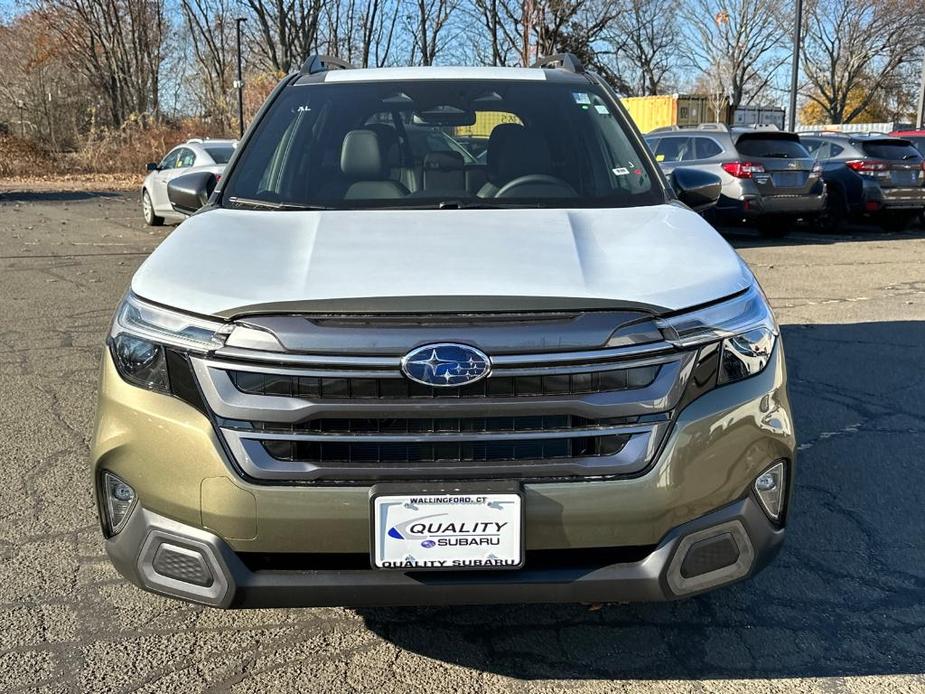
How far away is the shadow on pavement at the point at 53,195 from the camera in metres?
19.1

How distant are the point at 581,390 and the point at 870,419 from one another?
3218mm

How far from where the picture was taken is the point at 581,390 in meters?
2.07

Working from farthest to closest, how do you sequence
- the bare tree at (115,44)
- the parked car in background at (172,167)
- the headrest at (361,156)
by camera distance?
the bare tree at (115,44), the parked car in background at (172,167), the headrest at (361,156)

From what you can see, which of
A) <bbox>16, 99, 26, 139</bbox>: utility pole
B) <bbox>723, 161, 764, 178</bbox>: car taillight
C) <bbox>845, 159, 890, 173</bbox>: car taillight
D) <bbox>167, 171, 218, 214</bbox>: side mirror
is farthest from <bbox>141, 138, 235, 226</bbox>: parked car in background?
<bbox>16, 99, 26, 139</bbox>: utility pole

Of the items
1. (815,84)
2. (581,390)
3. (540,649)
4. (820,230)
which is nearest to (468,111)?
(581,390)

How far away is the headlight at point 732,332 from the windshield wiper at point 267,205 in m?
1.46

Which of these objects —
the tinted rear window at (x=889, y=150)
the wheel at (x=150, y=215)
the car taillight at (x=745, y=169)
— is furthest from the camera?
the wheel at (x=150, y=215)

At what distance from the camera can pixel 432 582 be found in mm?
2088

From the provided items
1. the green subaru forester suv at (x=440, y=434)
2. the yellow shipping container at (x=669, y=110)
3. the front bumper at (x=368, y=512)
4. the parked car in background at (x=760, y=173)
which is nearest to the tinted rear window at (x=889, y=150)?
the parked car in background at (x=760, y=173)

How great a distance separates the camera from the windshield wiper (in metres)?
3.06

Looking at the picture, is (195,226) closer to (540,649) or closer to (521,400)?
(521,400)

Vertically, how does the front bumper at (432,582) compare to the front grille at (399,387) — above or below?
below

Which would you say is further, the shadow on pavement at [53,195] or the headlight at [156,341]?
the shadow on pavement at [53,195]

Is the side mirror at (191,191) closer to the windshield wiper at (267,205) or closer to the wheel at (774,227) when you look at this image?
the windshield wiper at (267,205)
